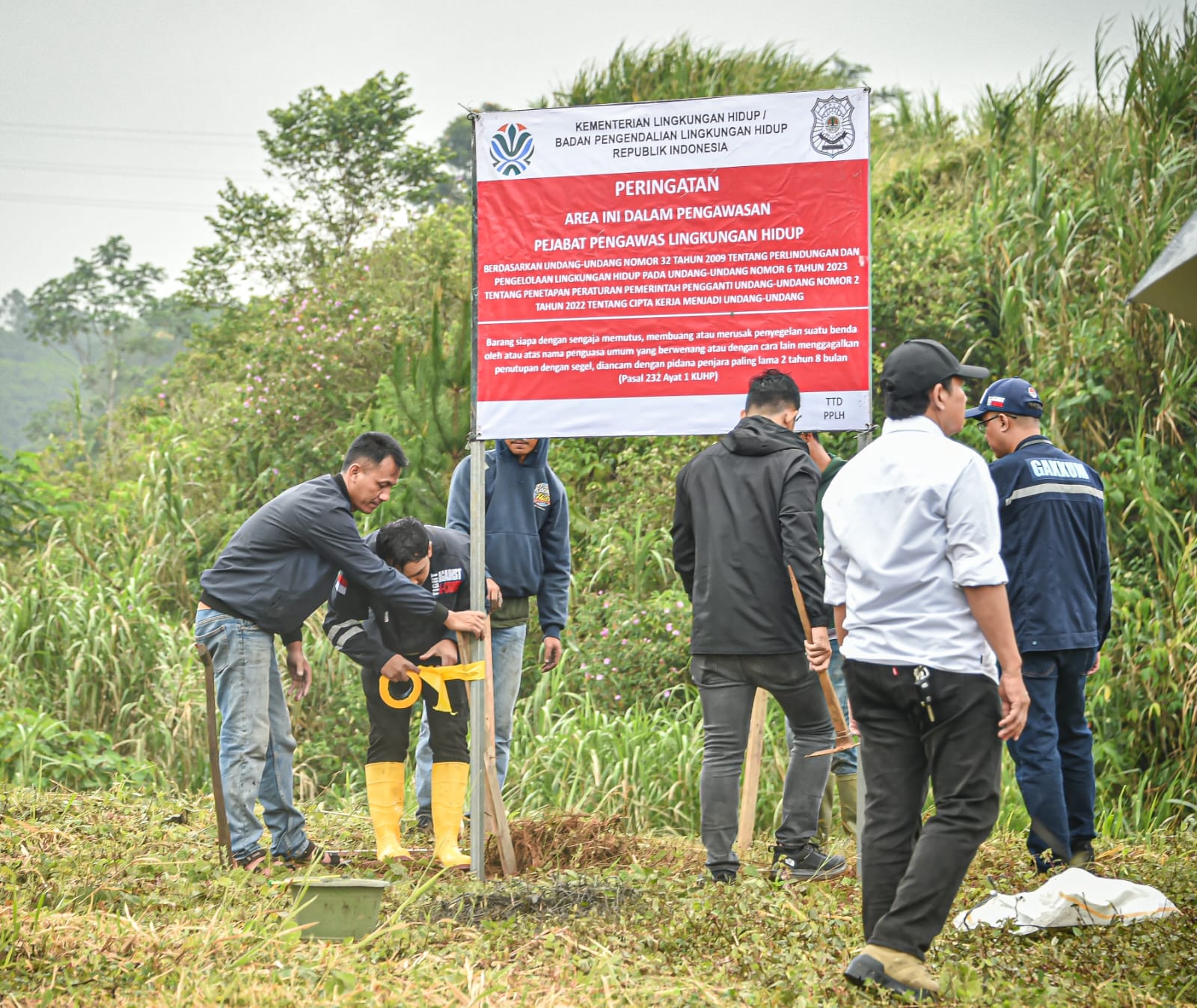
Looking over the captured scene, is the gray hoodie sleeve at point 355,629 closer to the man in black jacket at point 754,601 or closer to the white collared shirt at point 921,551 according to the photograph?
the man in black jacket at point 754,601

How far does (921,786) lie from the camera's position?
12.1 ft

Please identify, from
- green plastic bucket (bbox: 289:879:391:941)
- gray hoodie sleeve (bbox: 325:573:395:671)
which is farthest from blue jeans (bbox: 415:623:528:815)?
green plastic bucket (bbox: 289:879:391:941)

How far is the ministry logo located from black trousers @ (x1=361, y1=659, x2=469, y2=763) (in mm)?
2113

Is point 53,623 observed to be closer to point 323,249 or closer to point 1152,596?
point 1152,596

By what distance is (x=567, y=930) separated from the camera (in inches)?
169

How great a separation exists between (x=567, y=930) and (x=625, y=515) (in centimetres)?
531

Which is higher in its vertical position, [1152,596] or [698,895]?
[1152,596]

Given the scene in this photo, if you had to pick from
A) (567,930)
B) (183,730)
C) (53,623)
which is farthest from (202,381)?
(567,930)

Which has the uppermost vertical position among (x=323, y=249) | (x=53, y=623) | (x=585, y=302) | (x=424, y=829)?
(x=323, y=249)

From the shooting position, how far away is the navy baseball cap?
209 inches

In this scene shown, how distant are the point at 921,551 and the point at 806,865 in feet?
6.37

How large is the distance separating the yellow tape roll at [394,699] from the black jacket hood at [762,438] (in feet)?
5.60

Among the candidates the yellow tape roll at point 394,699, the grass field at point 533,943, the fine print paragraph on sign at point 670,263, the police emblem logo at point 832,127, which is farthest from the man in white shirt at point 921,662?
the yellow tape roll at point 394,699

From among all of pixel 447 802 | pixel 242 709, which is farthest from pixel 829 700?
pixel 242 709
